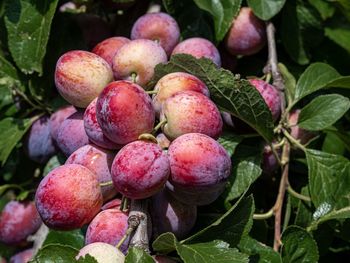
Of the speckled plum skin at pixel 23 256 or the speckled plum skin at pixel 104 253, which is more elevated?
the speckled plum skin at pixel 104 253

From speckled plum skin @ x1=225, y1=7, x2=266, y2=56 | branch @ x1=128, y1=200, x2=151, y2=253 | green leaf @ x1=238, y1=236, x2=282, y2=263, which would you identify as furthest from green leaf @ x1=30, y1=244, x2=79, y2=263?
speckled plum skin @ x1=225, y1=7, x2=266, y2=56

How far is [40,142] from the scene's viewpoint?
134 cm

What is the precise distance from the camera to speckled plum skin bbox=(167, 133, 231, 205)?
88 centimetres

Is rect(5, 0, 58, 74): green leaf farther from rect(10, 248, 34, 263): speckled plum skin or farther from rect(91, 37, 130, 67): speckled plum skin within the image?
rect(10, 248, 34, 263): speckled plum skin

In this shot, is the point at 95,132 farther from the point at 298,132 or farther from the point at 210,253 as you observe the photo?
the point at 298,132

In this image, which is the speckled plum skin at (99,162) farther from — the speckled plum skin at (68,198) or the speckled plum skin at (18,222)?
the speckled plum skin at (18,222)

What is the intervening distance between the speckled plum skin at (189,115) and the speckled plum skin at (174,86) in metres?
0.03

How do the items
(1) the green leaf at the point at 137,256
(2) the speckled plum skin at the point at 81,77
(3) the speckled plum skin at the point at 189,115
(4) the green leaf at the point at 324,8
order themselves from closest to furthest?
(1) the green leaf at the point at 137,256 < (3) the speckled plum skin at the point at 189,115 < (2) the speckled plum skin at the point at 81,77 < (4) the green leaf at the point at 324,8

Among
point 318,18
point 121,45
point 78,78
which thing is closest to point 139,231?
point 78,78

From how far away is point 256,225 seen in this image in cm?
119

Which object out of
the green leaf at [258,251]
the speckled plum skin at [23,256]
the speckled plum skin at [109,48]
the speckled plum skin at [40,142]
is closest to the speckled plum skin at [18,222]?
the speckled plum skin at [23,256]

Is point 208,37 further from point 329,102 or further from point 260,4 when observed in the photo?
point 329,102

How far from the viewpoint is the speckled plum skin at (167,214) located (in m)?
0.95

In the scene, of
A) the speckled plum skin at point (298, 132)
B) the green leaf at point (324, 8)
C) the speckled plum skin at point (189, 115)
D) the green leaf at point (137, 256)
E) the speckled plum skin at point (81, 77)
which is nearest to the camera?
the green leaf at point (137, 256)
